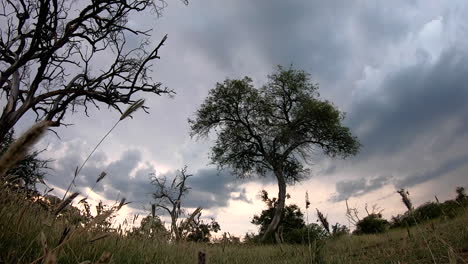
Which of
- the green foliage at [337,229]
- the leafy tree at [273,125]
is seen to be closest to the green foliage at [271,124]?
the leafy tree at [273,125]

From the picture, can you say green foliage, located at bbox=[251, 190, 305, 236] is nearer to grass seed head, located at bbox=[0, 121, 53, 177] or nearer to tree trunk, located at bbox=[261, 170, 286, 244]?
tree trunk, located at bbox=[261, 170, 286, 244]

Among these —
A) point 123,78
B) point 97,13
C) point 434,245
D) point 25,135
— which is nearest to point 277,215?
point 123,78

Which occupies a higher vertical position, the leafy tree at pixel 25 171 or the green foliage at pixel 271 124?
the green foliage at pixel 271 124

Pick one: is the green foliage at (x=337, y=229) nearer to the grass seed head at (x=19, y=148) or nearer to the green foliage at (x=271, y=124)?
the grass seed head at (x=19, y=148)

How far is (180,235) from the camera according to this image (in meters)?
3.72

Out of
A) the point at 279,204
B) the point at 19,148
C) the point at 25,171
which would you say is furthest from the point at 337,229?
the point at 279,204

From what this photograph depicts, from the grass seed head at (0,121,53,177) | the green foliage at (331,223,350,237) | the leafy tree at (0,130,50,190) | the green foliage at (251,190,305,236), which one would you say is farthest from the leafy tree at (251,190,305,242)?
the grass seed head at (0,121,53,177)

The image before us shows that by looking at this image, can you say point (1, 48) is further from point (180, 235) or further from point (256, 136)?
point (256, 136)

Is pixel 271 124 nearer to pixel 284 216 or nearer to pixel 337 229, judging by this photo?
pixel 284 216

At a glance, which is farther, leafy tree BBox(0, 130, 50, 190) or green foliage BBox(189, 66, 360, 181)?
green foliage BBox(189, 66, 360, 181)

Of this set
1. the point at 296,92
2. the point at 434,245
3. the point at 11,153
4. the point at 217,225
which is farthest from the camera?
the point at 296,92

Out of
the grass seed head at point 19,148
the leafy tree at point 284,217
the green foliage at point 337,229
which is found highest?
the leafy tree at point 284,217

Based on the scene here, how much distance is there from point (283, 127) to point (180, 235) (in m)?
24.0

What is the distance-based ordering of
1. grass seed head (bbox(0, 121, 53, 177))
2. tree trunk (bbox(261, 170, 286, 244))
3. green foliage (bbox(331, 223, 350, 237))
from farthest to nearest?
tree trunk (bbox(261, 170, 286, 244)) < green foliage (bbox(331, 223, 350, 237)) < grass seed head (bbox(0, 121, 53, 177))
